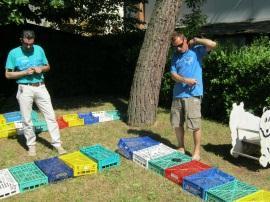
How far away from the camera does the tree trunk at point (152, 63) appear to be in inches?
343

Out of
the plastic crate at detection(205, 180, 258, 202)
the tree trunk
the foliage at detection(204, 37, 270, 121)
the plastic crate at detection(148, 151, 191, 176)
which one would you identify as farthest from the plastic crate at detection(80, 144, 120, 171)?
the foliage at detection(204, 37, 270, 121)

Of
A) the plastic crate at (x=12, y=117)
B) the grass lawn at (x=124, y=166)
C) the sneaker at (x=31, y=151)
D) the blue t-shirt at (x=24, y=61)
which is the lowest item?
the grass lawn at (x=124, y=166)

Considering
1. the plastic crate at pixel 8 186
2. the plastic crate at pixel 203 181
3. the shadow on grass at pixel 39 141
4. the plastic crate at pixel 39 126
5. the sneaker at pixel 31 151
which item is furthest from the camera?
the plastic crate at pixel 39 126

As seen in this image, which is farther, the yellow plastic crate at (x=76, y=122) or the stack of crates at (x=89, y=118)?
the stack of crates at (x=89, y=118)

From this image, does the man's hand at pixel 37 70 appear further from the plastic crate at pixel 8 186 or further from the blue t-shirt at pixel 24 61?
the plastic crate at pixel 8 186

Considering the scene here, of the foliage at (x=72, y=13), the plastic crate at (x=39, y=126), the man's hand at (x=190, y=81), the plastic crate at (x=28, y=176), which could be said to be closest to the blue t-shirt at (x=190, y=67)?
the man's hand at (x=190, y=81)

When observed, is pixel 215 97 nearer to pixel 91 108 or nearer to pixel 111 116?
pixel 111 116

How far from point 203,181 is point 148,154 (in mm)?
1311

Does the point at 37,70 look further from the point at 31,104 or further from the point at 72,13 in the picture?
the point at 72,13

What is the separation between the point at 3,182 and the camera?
5703 mm

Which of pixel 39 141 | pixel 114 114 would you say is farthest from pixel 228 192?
pixel 114 114

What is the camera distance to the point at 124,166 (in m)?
6.61

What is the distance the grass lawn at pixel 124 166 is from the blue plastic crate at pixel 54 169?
0.31ft

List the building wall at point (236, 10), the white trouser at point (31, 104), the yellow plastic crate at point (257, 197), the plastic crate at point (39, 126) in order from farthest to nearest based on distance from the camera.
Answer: the building wall at point (236, 10) < the plastic crate at point (39, 126) < the white trouser at point (31, 104) < the yellow plastic crate at point (257, 197)
